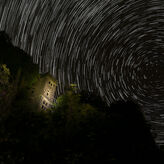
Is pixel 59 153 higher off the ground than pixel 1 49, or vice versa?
pixel 1 49

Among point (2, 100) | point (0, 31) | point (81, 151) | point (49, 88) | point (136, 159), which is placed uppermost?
point (0, 31)

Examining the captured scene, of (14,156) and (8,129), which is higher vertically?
(8,129)

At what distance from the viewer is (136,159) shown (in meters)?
11.3

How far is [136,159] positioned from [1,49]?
20.7 meters

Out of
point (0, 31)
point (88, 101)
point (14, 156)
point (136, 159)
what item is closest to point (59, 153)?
A: point (14, 156)

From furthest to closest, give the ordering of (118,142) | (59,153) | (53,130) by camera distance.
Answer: (118,142) → (53,130) → (59,153)

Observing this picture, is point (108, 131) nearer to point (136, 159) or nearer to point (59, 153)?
point (136, 159)

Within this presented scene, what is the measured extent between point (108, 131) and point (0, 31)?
69.3ft

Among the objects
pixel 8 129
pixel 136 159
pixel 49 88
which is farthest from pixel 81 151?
pixel 49 88

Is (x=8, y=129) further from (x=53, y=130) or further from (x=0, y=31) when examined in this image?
(x=0, y=31)

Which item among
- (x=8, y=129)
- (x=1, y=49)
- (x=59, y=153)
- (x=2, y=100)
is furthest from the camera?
(x=1, y=49)

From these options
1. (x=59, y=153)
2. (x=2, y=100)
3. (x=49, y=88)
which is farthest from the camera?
(x=49, y=88)

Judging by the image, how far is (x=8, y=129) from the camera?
25.4 ft

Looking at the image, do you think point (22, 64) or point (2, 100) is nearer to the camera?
point (2, 100)
